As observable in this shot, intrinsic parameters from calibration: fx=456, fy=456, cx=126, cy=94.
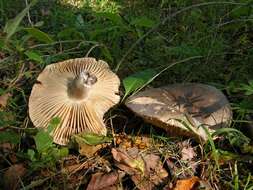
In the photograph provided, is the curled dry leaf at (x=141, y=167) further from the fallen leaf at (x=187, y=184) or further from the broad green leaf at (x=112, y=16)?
the broad green leaf at (x=112, y=16)

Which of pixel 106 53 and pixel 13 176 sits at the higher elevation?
pixel 106 53

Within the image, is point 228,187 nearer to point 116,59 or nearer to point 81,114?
point 81,114

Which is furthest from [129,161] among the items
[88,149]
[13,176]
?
[13,176]

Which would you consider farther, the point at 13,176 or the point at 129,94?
the point at 129,94

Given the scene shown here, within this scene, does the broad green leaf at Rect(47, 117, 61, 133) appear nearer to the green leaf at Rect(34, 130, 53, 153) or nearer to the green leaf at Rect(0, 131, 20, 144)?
the green leaf at Rect(34, 130, 53, 153)

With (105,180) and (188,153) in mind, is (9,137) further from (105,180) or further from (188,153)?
(188,153)

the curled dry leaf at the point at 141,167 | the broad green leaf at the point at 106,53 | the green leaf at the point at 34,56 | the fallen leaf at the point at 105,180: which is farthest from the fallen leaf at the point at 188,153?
the green leaf at the point at 34,56

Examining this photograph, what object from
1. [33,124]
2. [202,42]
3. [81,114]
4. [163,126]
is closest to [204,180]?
[163,126]
